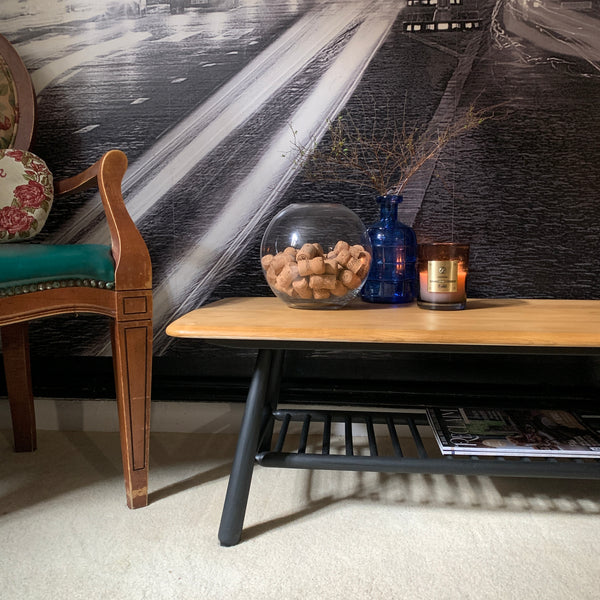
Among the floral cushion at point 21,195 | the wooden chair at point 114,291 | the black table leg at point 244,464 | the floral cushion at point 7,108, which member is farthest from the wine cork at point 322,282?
the floral cushion at point 7,108

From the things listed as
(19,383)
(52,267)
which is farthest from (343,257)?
(19,383)

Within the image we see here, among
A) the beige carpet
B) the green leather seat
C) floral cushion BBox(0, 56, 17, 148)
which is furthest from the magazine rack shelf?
floral cushion BBox(0, 56, 17, 148)

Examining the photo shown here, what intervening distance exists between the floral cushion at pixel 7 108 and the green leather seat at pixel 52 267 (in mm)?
565

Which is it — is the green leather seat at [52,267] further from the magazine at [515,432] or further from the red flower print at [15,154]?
the magazine at [515,432]

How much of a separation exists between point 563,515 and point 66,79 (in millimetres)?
1598

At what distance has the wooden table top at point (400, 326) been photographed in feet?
2.74

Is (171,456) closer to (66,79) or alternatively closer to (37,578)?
(37,578)

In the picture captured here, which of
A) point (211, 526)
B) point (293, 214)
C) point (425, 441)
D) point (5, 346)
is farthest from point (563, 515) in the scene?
point (5, 346)

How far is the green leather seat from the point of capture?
956 mm

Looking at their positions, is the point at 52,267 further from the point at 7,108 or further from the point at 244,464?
the point at 7,108

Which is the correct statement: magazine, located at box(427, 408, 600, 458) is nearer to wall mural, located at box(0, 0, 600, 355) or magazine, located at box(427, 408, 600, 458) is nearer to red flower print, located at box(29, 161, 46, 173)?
wall mural, located at box(0, 0, 600, 355)

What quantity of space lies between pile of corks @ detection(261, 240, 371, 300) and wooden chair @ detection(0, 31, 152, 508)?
260mm

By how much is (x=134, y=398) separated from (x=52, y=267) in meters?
0.29

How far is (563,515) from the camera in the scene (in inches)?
40.5
